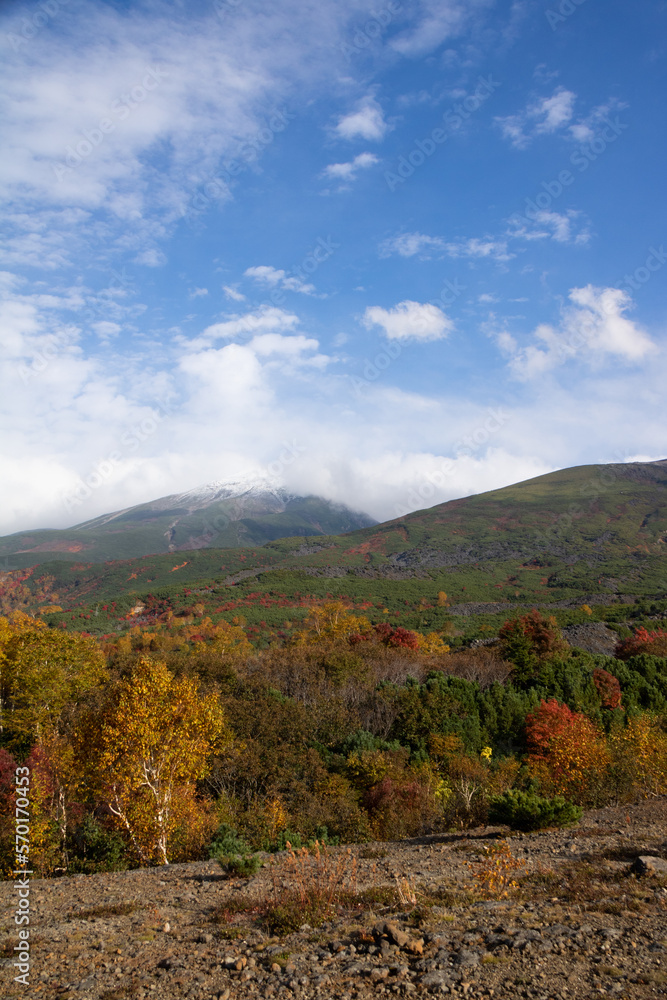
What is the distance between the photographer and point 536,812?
12.3 metres

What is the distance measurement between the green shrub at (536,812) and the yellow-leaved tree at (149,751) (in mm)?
8510

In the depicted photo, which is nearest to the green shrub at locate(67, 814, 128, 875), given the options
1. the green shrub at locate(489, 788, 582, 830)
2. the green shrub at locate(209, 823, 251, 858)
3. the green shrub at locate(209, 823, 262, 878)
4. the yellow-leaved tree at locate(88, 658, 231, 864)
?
the yellow-leaved tree at locate(88, 658, 231, 864)

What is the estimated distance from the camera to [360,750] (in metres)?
26.2

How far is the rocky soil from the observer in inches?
→ 220

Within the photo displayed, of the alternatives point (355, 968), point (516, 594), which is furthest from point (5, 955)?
point (516, 594)

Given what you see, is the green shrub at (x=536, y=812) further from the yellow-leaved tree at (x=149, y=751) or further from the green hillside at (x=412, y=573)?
the green hillside at (x=412, y=573)

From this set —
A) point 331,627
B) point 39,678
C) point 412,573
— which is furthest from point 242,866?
point 412,573

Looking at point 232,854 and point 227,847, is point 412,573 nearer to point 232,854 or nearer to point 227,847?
point 227,847

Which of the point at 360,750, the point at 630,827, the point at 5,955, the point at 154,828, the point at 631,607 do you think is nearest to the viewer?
the point at 5,955

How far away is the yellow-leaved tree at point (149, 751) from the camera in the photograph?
14.5m

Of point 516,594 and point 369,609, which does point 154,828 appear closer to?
point 369,609

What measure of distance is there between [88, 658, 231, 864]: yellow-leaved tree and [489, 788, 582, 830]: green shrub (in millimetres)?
8510

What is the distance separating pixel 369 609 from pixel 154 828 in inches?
3879

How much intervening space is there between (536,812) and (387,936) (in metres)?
7.26
